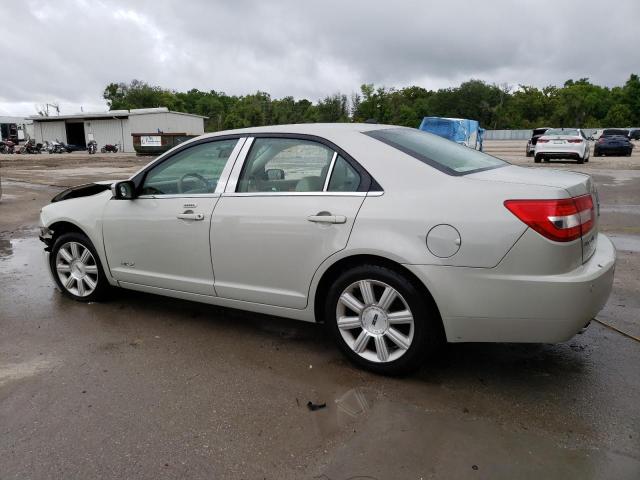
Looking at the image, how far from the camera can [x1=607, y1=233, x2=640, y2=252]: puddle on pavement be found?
6.83m

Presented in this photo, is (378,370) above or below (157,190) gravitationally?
below

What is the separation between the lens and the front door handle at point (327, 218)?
3314 millimetres

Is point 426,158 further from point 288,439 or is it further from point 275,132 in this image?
point 288,439

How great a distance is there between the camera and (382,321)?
332 cm

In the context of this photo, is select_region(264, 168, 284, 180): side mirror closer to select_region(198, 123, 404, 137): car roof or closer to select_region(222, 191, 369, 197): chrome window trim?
select_region(222, 191, 369, 197): chrome window trim

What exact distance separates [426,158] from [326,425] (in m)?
1.71

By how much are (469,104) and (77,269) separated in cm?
10242

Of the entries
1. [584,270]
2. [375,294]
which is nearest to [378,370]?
[375,294]

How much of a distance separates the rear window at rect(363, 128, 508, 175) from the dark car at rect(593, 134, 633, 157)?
1181 inches

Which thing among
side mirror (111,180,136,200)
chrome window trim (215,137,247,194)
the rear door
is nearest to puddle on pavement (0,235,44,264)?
side mirror (111,180,136,200)

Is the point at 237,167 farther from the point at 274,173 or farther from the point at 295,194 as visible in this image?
the point at 295,194

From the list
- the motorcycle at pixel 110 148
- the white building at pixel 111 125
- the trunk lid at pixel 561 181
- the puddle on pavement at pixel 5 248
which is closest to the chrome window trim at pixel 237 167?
the trunk lid at pixel 561 181

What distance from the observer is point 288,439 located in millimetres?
2756

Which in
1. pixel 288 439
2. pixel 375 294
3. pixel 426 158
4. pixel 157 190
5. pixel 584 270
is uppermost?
pixel 426 158
